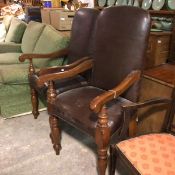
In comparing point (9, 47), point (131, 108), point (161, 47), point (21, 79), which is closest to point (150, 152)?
point (131, 108)

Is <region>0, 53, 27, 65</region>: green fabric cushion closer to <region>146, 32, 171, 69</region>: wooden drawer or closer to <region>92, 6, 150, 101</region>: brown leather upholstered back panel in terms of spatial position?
<region>92, 6, 150, 101</region>: brown leather upholstered back panel

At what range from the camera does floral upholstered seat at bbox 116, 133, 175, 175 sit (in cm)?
105

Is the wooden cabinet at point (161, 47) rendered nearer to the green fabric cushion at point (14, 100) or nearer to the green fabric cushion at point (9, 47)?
the green fabric cushion at point (14, 100)

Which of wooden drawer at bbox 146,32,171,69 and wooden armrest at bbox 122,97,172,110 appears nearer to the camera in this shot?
wooden armrest at bbox 122,97,172,110

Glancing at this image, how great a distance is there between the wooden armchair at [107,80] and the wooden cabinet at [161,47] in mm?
447

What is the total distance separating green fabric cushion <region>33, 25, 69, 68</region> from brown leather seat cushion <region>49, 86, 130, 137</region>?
69cm

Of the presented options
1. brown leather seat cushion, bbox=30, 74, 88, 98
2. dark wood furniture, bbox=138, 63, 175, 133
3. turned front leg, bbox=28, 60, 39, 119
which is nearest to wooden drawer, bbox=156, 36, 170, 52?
dark wood furniture, bbox=138, 63, 175, 133

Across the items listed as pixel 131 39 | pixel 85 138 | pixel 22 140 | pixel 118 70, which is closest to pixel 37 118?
pixel 22 140

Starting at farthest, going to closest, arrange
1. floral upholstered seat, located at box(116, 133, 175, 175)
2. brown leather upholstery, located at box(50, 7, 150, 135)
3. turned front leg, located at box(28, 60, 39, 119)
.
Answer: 1. turned front leg, located at box(28, 60, 39, 119)
2. brown leather upholstery, located at box(50, 7, 150, 135)
3. floral upholstered seat, located at box(116, 133, 175, 175)

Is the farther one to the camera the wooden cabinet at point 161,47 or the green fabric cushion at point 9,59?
the green fabric cushion at point 9,59

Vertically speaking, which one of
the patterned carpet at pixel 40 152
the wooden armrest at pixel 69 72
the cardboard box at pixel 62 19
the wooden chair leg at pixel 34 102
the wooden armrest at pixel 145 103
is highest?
the cardboard box at pixel 62 19

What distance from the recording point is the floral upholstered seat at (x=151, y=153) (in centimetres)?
105

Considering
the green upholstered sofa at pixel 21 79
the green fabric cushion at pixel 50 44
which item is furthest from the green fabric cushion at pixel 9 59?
the green fabric cushion at pixel 50 44

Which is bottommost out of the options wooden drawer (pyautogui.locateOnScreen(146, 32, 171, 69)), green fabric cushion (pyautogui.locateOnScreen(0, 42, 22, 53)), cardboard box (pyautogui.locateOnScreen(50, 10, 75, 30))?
green fabric cushion (pyautogui.locateOnScreen(0, 42, 22, 53))
